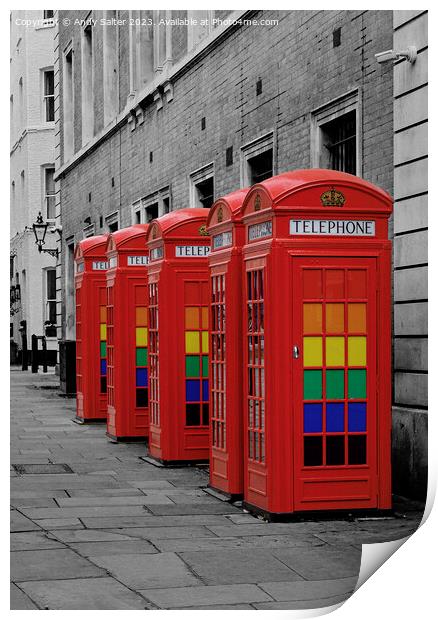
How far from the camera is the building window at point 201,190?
14.4 m

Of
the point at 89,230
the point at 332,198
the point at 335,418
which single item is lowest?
the point at 335,418

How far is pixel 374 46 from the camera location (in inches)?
370

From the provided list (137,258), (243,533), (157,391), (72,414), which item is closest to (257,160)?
(137,258)

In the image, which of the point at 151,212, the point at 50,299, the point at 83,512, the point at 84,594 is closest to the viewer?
the point at 84,594

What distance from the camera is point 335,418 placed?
25.5 feet

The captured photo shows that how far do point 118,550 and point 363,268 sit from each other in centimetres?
236

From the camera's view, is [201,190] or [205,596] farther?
[201,190]

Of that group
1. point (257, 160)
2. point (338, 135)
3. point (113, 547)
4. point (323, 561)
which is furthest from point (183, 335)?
point (323, 561)

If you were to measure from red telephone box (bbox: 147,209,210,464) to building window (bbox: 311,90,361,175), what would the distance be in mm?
1229

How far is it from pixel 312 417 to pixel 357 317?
0.70 meters

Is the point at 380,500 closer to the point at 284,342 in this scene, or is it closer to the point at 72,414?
the point at 284,342

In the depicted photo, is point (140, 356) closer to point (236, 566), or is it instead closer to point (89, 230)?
point (89, 230)

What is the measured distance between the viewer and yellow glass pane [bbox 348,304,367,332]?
7.79m

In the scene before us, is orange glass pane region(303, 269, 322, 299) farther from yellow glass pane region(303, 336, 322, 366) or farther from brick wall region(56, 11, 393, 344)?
brick wall region(56, 11, 393, 344)
